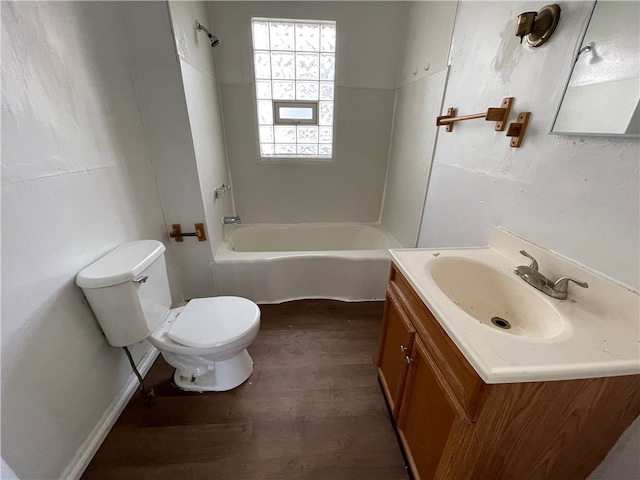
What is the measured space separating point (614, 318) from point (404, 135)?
5.97ft

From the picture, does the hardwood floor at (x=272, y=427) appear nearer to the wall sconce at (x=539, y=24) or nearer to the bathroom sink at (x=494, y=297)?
the bathroom sink at (x=494, y=297)

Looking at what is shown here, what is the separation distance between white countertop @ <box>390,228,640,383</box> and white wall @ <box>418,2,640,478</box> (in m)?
0.05

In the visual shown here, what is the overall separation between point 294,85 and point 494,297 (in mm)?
2217

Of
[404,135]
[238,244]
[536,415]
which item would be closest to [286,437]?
[536,415]

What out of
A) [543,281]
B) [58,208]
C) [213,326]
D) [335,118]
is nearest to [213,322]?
[213,326]

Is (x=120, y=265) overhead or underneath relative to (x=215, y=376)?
overhead

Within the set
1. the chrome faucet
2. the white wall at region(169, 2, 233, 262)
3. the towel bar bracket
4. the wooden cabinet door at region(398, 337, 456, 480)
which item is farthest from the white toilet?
the chrome faucet

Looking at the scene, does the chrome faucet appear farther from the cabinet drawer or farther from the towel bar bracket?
the towel bar bracket

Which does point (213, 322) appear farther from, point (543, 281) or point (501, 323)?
point (543, 281)

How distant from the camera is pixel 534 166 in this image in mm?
990

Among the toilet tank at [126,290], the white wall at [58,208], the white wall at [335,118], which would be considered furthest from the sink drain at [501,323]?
the white wall at [335,118]

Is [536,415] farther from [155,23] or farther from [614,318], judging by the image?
[155,23]

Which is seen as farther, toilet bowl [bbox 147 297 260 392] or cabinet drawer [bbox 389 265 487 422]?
toilet bowl [bbox 147 297 260 392]

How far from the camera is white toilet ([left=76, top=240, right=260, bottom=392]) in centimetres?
106
